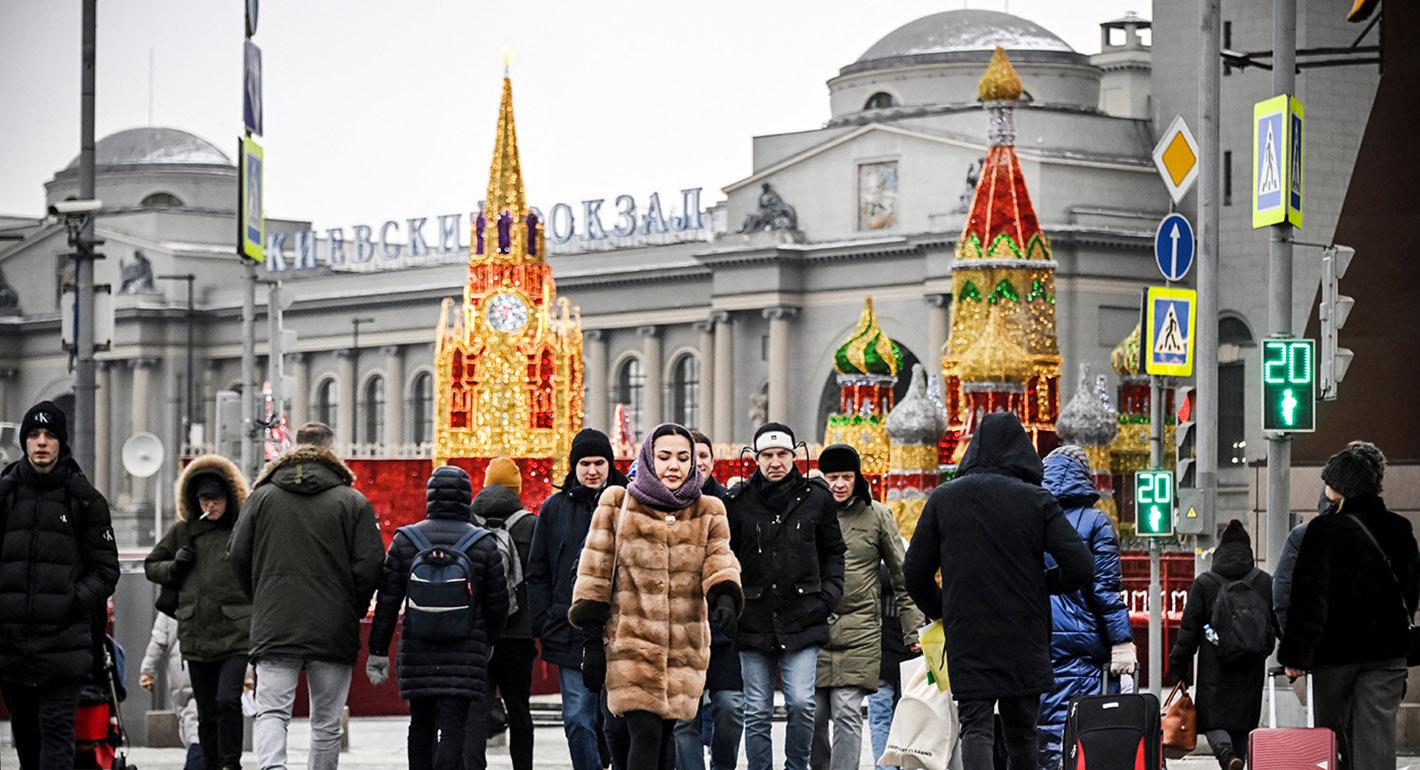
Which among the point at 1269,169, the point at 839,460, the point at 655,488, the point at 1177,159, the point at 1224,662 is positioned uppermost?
the point at 1177,159

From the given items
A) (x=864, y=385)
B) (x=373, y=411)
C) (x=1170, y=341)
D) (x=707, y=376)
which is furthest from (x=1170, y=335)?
(x=373, y=411)

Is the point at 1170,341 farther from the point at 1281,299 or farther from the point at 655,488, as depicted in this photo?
the point at 655,488

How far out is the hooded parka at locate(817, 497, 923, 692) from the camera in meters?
16.0

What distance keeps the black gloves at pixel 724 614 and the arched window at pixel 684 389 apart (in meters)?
73.9

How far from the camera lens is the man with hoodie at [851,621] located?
16.1m

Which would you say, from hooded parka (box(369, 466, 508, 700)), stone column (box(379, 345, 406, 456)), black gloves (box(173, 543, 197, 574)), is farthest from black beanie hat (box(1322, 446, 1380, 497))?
stone column (box(379, 345, 406, 456))

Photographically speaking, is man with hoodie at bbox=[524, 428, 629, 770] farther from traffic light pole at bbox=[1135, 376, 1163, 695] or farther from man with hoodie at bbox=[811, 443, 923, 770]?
traffic light pole at bbox=[1135, 376, 1163, 695]

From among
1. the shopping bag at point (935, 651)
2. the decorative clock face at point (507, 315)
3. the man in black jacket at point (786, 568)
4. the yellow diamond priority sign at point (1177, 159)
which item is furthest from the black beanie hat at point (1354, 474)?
the decorative clock face at point (507, 315)

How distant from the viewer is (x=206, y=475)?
1605cm

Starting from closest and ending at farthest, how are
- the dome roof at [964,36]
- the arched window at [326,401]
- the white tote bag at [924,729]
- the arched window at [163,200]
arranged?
1. the white tote bag at [924,729]
2. the dome roof at [964,36]
3. the arched window at [326,401]
4. the arched window at [163,200]

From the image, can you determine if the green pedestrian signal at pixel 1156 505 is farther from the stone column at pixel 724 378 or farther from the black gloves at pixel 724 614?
the stone column at pixel 724 378

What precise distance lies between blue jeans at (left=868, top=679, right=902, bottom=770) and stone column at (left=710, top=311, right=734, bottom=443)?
64.7 meters

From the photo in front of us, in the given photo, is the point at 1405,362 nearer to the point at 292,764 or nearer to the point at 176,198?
the point at 292,764

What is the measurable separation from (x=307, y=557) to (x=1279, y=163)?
7.84 metres
